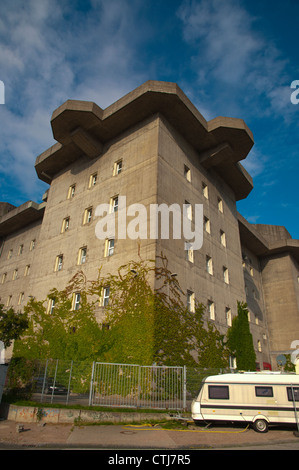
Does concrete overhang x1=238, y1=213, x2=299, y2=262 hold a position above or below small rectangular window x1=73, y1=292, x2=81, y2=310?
above

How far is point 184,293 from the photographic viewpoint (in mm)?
22891

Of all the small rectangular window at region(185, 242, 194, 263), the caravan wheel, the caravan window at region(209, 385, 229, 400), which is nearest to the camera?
the caravan wheel

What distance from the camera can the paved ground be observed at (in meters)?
10.1

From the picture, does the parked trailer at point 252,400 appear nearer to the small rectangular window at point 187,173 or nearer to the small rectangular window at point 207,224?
the small rectangular window at point 207,224

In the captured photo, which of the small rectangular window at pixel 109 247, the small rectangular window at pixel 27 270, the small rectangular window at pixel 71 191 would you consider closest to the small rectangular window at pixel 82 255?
the small rectangular window at pixel 109 247

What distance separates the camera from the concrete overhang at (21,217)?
40.5 m

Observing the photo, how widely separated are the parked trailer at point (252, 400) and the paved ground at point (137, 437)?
481 millimetres

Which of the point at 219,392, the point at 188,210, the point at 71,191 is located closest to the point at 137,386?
the point at 219,392

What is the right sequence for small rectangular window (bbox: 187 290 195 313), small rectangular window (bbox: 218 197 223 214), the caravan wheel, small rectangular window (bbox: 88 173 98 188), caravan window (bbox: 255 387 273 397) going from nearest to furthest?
the caravan wheel, caravan window (bbox: 255 387 273 397), small rectangular window (bbox: 187 290 195 313), small rectangular window (bbox: 88 173 98 188), small rectangular window (bbox: 218 197 223 214)

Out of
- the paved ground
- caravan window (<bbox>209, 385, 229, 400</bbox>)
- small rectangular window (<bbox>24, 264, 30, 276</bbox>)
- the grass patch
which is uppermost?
small rectangular window (<bbox>24, 264, 30, 276</bbox>)

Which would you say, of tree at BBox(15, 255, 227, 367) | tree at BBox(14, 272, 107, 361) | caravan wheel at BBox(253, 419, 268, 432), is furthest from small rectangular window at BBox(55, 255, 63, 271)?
caravan wheel at BBox(253, 419, 268, 432)

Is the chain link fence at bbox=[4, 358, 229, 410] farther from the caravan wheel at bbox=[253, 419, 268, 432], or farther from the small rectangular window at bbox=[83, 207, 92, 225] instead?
the small rectangular window at bbox=[83, 207, 92, 225]

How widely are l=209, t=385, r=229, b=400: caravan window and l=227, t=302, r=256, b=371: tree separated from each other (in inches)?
514
